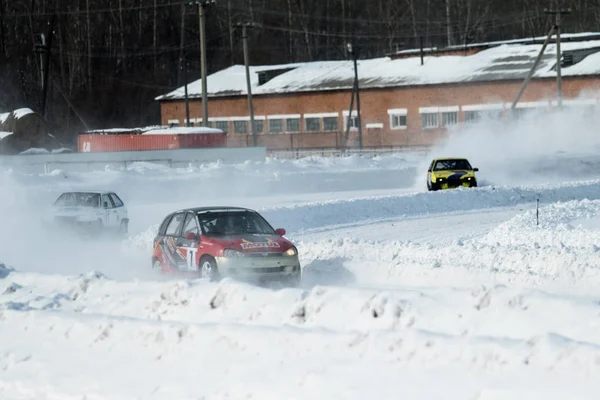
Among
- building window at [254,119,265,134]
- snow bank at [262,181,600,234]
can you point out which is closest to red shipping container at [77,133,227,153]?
snow bank at [262,181,600,234]

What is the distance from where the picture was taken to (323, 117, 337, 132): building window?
8312 cm

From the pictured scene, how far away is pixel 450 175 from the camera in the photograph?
39000 mm

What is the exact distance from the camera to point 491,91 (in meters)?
73.7

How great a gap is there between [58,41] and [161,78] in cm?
1313

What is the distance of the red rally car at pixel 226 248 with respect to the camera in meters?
15.8

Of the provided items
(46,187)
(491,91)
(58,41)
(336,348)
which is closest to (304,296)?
(336,348)

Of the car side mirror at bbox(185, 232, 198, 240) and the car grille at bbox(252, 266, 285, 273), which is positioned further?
the car side mirror at bbox(185, 232, 198, 240)

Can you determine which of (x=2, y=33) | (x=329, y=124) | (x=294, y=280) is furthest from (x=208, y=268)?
(x=2, y=33)

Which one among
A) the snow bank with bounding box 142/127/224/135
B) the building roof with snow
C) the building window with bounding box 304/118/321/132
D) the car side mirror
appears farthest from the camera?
the building window with bounding box 304/118/321/132

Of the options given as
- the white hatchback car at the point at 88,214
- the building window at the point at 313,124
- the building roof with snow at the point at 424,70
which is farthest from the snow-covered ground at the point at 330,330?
the building window at the point at 313,124

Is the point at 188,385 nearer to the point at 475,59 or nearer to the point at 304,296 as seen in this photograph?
the point at 304,296

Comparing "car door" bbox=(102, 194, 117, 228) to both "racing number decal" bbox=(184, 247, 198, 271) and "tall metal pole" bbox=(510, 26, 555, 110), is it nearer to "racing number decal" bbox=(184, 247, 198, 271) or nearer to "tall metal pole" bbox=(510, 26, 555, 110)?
"racing number decal" bbox=(184, 247, 198, 271)

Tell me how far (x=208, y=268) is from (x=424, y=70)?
218 feet

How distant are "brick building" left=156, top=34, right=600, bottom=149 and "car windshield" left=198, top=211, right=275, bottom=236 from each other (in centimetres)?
5289
